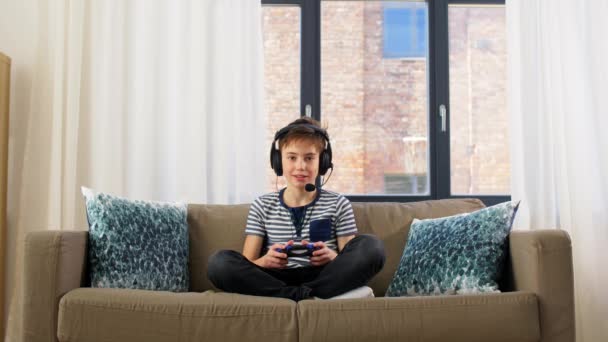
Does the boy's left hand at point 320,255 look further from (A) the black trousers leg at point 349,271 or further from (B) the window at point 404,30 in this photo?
(B) the window at point 404,30

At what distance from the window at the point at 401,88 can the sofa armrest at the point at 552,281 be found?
1297 millimetres

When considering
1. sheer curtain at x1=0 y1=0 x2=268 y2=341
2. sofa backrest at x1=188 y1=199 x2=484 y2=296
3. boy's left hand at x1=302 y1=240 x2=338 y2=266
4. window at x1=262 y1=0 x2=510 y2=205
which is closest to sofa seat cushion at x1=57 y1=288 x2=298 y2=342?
boy's left hand at x1=302 y1=240 x2=338 y2=266

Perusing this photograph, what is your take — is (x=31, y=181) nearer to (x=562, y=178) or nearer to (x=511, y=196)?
(x=511, y=196)

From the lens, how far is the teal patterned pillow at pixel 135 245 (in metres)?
2.15

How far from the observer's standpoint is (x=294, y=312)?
5.86 feet

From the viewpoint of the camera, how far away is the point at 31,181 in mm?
2912

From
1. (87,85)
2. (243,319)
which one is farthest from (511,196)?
(87,85)

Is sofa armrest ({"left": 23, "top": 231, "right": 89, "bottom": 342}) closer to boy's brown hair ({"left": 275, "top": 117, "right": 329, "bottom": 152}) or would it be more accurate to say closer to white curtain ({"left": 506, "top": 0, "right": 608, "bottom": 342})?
boy's brown hair ({"left": 275, "top": 117, "right": 329, "bottom": 152})

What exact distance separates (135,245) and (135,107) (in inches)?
36.5

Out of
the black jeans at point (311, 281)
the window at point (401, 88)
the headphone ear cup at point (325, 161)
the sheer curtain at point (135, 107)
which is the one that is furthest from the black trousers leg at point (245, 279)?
the window at point (401, 88)

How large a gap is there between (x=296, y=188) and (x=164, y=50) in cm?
107

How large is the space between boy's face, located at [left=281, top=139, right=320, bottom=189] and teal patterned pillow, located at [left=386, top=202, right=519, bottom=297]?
18.8 inches

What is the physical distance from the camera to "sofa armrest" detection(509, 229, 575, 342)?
1840 millimetres

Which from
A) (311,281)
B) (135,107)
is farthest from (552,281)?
(135,107)
